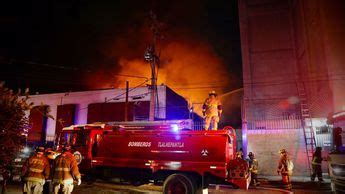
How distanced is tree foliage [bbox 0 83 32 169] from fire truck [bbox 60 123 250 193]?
16.5ft

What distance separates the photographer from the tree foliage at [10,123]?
547 cm

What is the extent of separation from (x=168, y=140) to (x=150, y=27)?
10290 millimetres

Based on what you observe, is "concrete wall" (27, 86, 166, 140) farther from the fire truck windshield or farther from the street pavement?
the fire truck windshield

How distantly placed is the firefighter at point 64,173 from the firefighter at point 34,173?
0.33 meters

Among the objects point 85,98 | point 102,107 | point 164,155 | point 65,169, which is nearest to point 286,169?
point 164,155

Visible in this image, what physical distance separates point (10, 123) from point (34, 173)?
2601mm

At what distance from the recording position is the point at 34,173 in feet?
24.8

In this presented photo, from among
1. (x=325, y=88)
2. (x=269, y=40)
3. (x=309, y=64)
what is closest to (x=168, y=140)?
(x=325, y=88)

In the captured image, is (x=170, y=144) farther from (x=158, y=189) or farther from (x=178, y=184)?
(x=158, y=189)

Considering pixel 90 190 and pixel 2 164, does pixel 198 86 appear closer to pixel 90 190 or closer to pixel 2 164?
pixel 90 190

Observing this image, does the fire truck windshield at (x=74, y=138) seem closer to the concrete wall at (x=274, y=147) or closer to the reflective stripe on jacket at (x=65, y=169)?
the reflective stripe on jacket at (x=65, y=169)

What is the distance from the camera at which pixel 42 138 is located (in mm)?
31188

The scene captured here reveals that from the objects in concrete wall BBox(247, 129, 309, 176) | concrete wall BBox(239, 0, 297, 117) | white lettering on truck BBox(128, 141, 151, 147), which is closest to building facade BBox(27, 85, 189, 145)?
concrete wall BBox(239, 0, 297, 117)

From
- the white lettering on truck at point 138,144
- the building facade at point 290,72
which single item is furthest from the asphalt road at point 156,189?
the building facade at point 290,72
